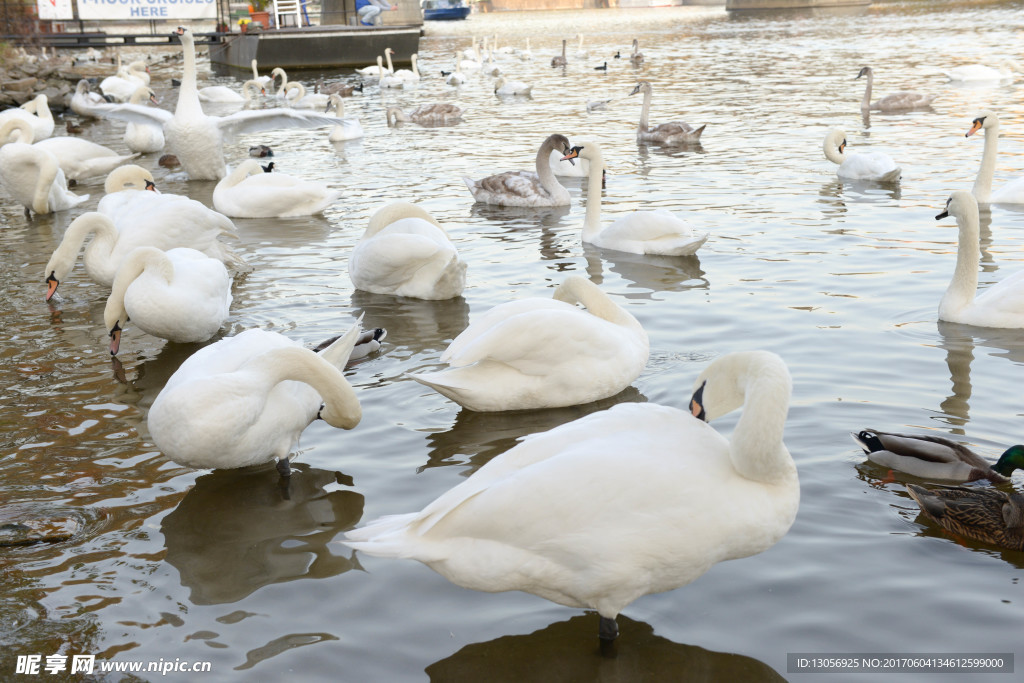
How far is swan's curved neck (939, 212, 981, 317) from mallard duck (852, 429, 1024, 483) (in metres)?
2.67

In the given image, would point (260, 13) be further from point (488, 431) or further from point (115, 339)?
point (488, 431)

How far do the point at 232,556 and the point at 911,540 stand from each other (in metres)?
3.10

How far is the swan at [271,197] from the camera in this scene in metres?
12.2

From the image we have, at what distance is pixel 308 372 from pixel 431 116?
17.1 meters

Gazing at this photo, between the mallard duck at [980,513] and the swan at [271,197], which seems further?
the swan at [271,197]

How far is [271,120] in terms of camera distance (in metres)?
14.7

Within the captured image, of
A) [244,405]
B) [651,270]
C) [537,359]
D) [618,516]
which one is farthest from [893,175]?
[618,516]

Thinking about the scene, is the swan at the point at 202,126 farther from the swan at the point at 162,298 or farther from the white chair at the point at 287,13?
the white chair at the point at 287,13

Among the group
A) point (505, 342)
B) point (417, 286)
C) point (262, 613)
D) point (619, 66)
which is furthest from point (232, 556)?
point (619, 66)

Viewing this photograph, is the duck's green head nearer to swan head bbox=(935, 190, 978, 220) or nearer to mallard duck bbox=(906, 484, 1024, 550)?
mallard duck bbox=(906, 484, 1024, 550)

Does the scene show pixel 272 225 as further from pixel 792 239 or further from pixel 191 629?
pixel 191 629

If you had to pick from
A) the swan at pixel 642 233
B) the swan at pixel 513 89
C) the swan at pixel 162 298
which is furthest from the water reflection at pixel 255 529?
the swan at pixel 513 89

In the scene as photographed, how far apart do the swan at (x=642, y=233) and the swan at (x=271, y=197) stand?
3640mm

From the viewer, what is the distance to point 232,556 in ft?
14.8
